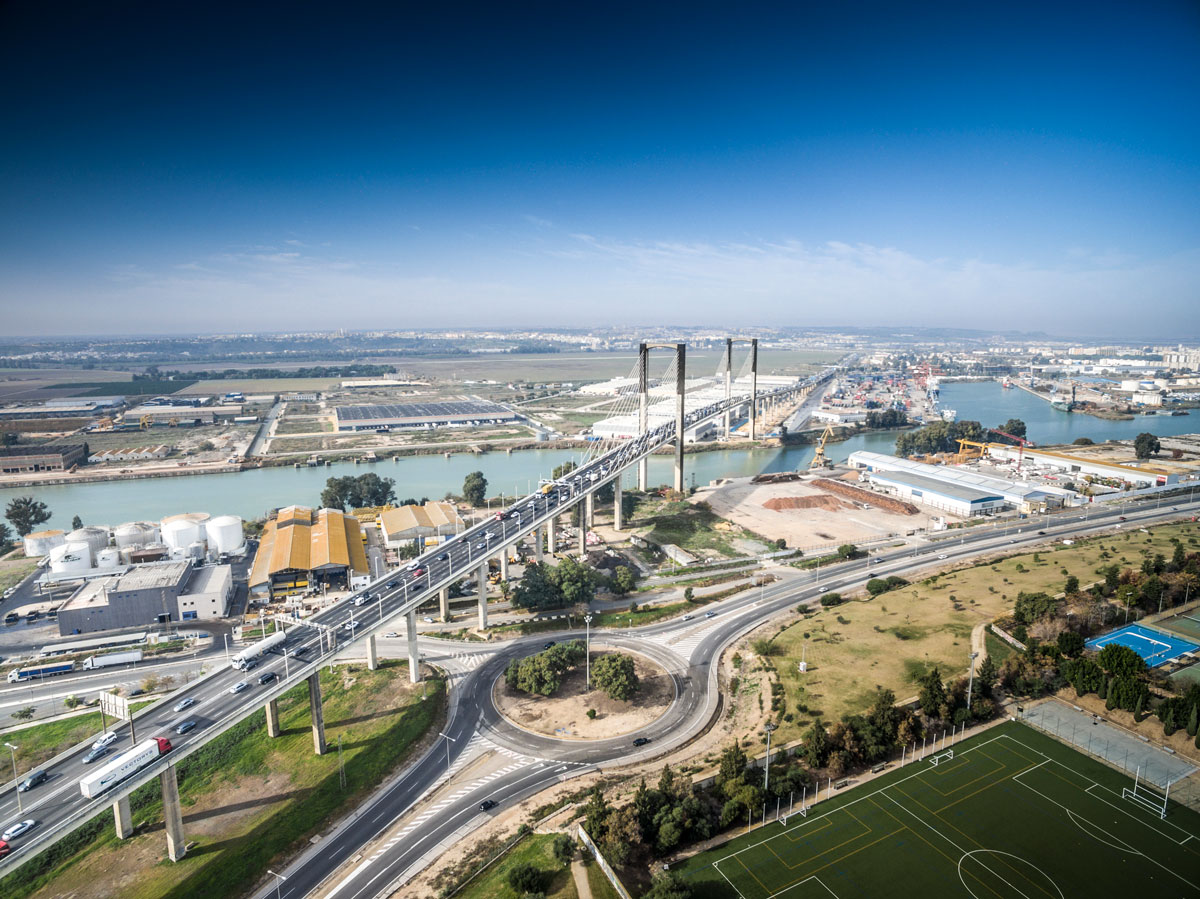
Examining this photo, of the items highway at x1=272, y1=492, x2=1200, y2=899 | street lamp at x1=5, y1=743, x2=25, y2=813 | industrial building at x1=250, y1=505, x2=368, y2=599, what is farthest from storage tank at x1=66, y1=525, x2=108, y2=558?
highway at x1=272, y1=492, x2=1200, y2=899

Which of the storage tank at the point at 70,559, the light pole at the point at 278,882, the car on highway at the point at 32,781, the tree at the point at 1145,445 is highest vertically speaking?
the tree at the point at 1145,445

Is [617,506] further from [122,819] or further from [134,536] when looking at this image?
[122,819]

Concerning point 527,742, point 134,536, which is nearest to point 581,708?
point 527,742

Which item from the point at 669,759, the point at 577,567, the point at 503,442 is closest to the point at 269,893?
the point at 669,759

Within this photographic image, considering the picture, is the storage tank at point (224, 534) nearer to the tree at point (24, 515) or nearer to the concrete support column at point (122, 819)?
the tree at point (24, 515)

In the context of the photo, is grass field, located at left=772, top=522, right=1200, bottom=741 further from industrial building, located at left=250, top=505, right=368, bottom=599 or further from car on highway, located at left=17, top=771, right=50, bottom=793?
industrial building, located at left=250, top=505, right=368, bottom=599

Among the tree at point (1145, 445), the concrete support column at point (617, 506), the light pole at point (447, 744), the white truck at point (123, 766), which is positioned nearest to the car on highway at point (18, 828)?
the white truck at point (123, 766)

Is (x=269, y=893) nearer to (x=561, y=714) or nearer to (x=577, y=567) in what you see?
(x=561, y=714)
